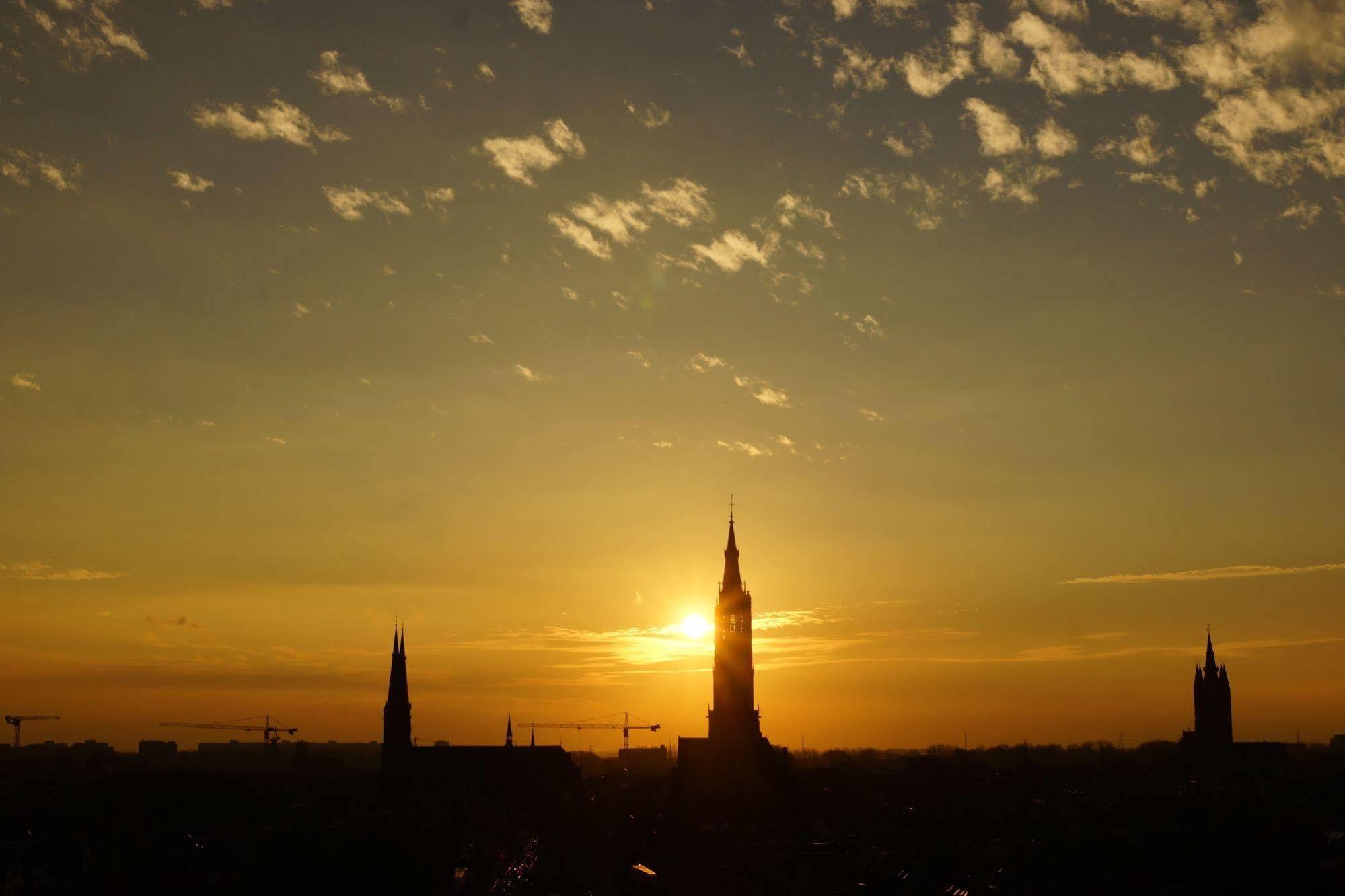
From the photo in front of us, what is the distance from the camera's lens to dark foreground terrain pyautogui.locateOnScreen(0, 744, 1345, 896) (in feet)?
282

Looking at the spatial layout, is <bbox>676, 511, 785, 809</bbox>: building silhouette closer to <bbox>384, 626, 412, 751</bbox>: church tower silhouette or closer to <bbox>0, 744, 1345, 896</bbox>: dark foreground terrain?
<bbox>0, 744, 1345, 896</bbox>: dark foreground terrain

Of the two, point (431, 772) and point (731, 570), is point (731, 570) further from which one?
point (431, 772)

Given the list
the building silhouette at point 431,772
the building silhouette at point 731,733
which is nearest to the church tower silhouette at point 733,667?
the building silhouette at point 731,733

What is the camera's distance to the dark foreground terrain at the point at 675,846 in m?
85.9

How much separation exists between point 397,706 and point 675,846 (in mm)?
89046

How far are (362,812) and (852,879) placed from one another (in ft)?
277

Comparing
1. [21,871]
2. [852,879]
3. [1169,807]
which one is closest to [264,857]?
[21,871]

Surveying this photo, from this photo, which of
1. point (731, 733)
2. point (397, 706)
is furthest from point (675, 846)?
point (397, 706)

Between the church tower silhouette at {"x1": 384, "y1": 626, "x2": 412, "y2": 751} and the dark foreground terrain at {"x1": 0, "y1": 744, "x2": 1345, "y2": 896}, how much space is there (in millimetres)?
15590

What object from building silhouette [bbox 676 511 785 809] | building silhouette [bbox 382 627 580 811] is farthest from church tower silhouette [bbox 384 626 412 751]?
building silhouette [bbox 676 511 785 809]

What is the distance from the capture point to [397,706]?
7436 inches

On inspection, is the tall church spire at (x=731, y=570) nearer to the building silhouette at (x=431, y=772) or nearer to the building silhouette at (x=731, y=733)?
the building silhouette at (x=731, y=733)

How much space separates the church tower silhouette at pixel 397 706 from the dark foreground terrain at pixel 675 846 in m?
15.6

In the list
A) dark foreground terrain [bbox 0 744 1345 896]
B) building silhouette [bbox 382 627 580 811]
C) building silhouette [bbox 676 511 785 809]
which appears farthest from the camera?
building silhouette [bbox 382 627 580 811]
